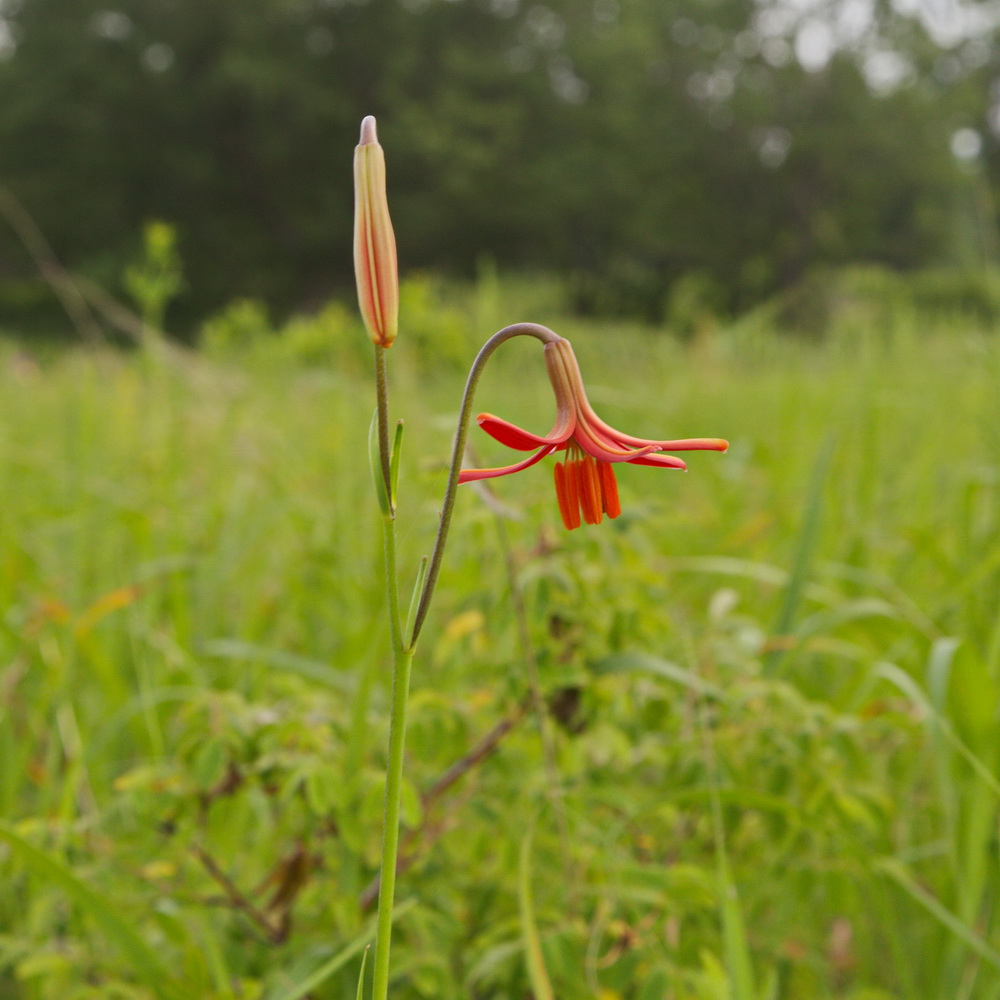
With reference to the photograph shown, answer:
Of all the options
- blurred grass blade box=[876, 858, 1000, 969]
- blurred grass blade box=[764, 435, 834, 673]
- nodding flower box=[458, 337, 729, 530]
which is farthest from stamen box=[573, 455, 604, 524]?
blurred grass blade box=[764, 435, 834, 673]

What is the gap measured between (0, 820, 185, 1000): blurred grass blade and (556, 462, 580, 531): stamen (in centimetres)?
60

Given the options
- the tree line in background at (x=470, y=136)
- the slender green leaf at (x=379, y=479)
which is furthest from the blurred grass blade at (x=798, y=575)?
the tree line in background at (x=470, y=136)

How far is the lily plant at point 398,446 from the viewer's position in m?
0.48

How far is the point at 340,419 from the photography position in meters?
3.01

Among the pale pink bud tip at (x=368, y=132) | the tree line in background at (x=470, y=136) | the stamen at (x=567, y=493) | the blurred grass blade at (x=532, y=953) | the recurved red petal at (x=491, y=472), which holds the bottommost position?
the blurred grass blade at (x=532, y=953)

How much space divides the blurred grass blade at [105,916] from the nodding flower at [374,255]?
61 cm

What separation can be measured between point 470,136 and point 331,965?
2590cm

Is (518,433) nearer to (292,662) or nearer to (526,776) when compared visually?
(526,776)

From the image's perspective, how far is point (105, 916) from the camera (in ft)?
2.89

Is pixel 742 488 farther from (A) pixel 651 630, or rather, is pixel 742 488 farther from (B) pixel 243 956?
(B) pixel 243 956

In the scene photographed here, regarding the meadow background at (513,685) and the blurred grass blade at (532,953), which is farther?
the meadow background at (513,685)

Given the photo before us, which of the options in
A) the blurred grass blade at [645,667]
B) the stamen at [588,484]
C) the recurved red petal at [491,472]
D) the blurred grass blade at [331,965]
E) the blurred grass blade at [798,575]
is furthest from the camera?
the blurred grass blade at [798,575]

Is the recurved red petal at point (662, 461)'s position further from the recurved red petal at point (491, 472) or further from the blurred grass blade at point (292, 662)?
the blurred grass blade at point (292, 662)

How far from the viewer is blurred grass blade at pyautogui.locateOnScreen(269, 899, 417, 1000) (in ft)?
2.59
